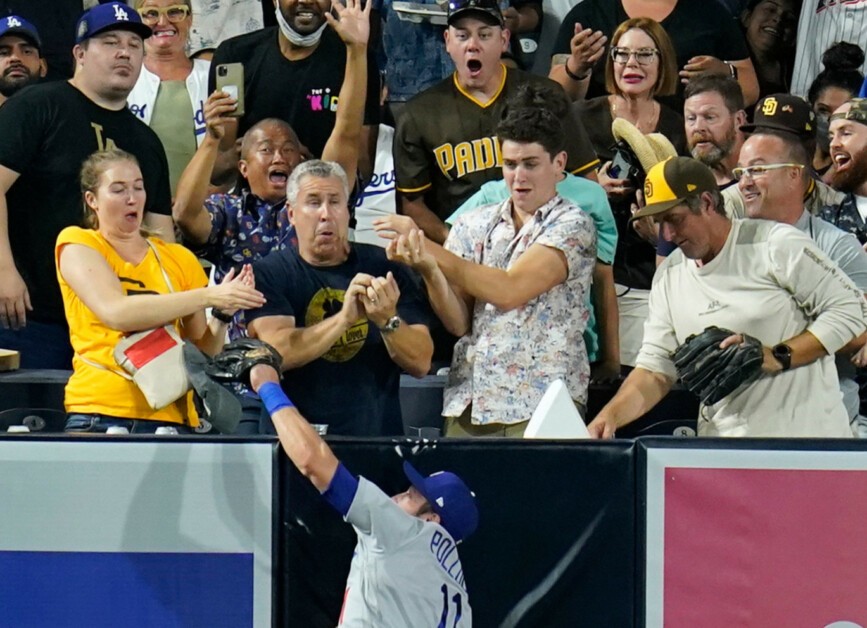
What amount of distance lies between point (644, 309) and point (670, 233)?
1.28 metres

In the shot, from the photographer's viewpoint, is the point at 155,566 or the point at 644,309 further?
the point at 644,309

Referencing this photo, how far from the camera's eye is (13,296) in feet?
22.3

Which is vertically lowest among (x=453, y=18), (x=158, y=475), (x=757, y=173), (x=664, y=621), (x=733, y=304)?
(x=664, y=621)

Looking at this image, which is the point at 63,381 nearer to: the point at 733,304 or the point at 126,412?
the point at 126,412

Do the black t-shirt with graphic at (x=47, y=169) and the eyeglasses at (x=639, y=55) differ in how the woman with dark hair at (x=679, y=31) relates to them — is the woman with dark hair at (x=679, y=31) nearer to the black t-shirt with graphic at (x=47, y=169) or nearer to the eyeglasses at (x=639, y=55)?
the eyeglasses at (x=639, y=55)

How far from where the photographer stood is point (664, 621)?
5402mm

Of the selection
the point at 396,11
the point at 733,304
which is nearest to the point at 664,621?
the point at 733,304

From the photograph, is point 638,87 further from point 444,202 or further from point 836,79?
point 836,79

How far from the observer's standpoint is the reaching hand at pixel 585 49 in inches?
323

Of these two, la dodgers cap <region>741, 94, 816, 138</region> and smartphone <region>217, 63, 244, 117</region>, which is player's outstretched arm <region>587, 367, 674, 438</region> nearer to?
la dodgers cap <region>741, 94, 816, 138</region>

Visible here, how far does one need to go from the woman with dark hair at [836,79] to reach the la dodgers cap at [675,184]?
2.61 m

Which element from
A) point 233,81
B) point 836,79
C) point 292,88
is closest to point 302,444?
point 233,81

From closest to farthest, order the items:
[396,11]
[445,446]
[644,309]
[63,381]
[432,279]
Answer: [445,446]
[432,279]
[63,381]
[644,309]
[396,11]

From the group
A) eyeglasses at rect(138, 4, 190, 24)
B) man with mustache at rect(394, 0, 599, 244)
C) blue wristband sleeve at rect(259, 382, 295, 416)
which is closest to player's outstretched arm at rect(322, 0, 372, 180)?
man with mustache at rect(394, 0, 599, 244)
